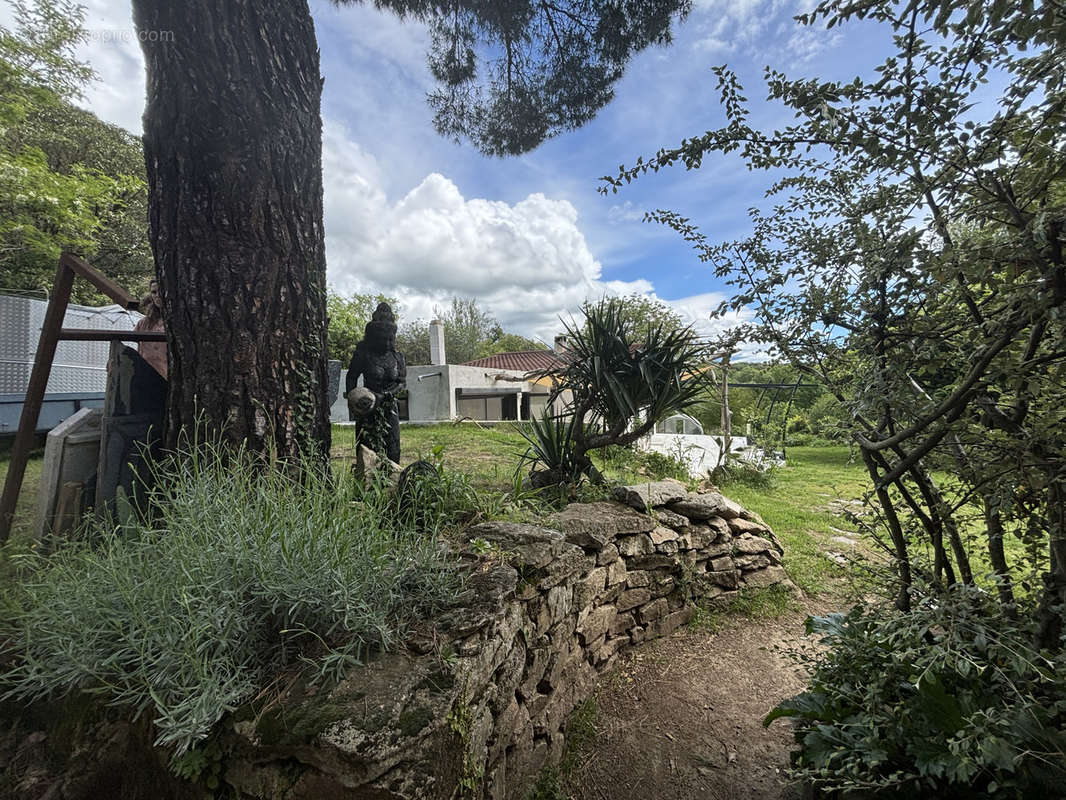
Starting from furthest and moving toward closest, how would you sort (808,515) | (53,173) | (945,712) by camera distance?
(53,173) < (808,515) < (945,712)

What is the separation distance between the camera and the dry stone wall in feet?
3.78

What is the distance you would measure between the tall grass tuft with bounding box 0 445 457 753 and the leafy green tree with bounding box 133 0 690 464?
77cm

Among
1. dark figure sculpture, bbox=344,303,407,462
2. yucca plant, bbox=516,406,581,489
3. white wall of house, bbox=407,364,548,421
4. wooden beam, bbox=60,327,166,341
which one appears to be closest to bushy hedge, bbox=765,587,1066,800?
yucca plant, bbox=516,406,581,489

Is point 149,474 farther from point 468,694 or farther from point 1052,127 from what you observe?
point 1052,127

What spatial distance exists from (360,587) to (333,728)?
0.39 metres

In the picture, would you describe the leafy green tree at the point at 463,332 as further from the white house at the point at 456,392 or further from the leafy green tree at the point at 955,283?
the leafy green tree at the point at 955,283

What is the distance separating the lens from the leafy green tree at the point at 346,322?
1646 cm

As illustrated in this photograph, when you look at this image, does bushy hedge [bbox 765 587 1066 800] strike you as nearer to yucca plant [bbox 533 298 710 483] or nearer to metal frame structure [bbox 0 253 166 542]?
yucca plant [bbox 533 298 710 483]

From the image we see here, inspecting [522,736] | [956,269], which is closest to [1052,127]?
[956,269]

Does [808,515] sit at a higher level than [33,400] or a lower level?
lower

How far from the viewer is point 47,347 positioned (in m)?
2.47

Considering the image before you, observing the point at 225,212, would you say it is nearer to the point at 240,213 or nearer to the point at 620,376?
the point at 240,213

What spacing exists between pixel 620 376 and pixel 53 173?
1180 cm

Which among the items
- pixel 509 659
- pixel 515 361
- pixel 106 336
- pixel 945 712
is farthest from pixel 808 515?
pixel 515 361
